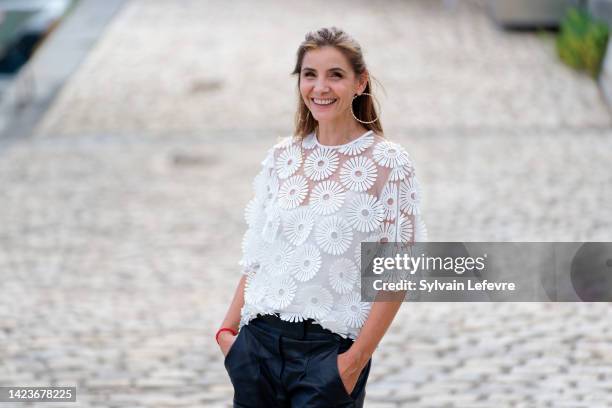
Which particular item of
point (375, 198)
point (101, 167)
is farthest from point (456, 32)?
point (375, 198)

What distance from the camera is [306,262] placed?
2.81 meters

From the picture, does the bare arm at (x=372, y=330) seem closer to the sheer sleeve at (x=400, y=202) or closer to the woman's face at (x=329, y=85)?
the sheer sleeve at (x=400, y=202)

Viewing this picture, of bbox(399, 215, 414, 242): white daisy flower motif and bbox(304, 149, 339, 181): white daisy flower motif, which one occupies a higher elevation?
bbox(304, 149, 339, 181): white daisy flower motif

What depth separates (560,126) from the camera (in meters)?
13.4

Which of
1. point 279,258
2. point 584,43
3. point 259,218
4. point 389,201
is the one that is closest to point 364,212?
point 389,201

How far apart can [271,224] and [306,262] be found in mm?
186

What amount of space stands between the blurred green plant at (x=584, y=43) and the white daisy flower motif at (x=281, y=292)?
13324mm

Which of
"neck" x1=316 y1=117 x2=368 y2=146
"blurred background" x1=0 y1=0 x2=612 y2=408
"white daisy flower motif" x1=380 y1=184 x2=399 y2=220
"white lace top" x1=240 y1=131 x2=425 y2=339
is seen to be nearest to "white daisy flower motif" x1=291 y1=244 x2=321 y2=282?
"white lace top" x1=240 y1=131 x2=425 y2=339

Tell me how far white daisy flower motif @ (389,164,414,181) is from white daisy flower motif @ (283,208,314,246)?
253 mm

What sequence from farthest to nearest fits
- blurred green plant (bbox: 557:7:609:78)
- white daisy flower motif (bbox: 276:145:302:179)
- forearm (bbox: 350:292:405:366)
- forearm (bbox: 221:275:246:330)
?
blurred green plant (bbox: 557:7:609:78) < forearm (bbox: 221:275:246:330) < white daisy flower motif (bbox: 276:145:302:179) < forearm (bbox: 350:292:405:366)

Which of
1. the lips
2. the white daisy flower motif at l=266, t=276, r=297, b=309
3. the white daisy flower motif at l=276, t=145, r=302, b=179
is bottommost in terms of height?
the white daisy flower motif at l=266, t=276, r=297, b=309

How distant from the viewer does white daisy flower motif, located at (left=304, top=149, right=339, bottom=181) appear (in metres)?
2.86

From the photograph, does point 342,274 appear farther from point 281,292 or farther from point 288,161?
point 288,161

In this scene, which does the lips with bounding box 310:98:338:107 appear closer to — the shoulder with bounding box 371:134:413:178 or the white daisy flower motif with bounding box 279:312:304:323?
the shoulder with bounding box 371:134:413:178
